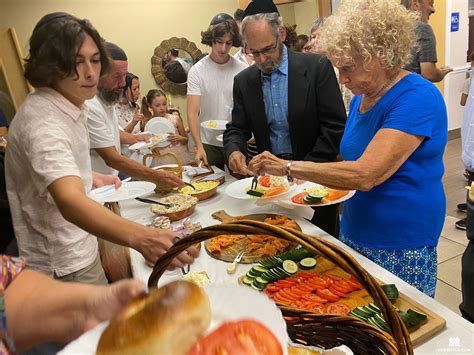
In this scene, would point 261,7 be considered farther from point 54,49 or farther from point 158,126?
point 158,126

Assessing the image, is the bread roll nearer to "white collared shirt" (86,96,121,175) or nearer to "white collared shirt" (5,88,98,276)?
"white collared shirt" (5,88,98,276)

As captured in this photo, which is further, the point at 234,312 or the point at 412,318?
the point at 412,318

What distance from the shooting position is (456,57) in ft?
17.7

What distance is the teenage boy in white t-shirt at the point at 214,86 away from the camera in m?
3.11

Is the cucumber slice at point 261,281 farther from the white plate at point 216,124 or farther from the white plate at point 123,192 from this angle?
→ the white plate at point 216,124

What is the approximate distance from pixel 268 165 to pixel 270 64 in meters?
0.79

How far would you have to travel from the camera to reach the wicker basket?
2.27ft

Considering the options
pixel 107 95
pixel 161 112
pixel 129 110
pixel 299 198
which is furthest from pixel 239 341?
pixel 161 112

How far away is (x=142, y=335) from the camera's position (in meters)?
0.56

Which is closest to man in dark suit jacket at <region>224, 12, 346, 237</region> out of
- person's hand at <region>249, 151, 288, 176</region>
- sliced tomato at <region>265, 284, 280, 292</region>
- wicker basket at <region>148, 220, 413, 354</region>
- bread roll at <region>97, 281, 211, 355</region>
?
person's hand at <region>249, 151, 288, 176</region>

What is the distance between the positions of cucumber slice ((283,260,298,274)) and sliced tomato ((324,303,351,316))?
21 centimetres

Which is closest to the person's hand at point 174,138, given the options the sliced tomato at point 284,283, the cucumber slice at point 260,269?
the cucumber slice at point 260,269

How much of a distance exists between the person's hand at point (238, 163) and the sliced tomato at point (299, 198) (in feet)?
1.08

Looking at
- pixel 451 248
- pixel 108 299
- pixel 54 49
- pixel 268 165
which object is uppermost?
pixel 54 49
